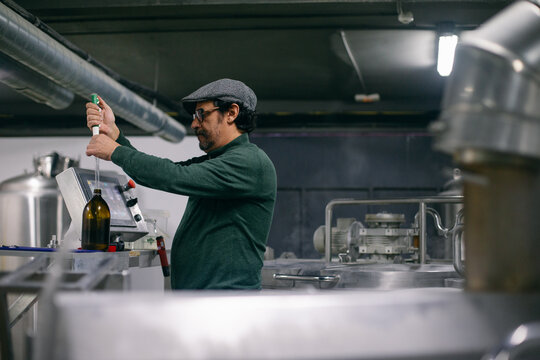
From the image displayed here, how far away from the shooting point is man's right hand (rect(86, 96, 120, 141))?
203 cm

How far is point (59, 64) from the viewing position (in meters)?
3.70

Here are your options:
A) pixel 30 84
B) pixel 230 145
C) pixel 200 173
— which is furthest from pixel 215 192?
pixel 30 84

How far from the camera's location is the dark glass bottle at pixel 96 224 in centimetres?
223

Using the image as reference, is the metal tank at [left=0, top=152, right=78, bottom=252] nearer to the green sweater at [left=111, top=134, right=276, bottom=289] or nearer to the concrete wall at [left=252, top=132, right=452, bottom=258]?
the concrete wall at [left=252, top=132, right=452, bottom=258]

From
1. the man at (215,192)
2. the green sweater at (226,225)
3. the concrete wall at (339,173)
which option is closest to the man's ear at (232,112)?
the man at (215,192)

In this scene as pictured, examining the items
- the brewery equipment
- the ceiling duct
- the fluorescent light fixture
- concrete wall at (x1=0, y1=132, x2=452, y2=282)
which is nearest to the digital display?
the ceiling duct

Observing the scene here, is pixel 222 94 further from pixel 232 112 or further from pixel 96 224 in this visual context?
pixel 96 224

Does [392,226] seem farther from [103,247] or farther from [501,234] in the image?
[501,234]

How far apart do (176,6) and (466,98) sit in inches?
136

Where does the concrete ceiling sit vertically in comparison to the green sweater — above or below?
above

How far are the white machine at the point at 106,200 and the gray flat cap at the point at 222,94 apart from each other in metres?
0.61

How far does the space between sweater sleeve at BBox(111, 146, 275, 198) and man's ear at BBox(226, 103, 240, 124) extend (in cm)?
22

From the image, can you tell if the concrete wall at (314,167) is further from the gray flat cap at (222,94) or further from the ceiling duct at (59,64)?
the gray flat cap at (222,94)

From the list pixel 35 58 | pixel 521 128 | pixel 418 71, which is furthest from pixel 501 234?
pixel 418 71
